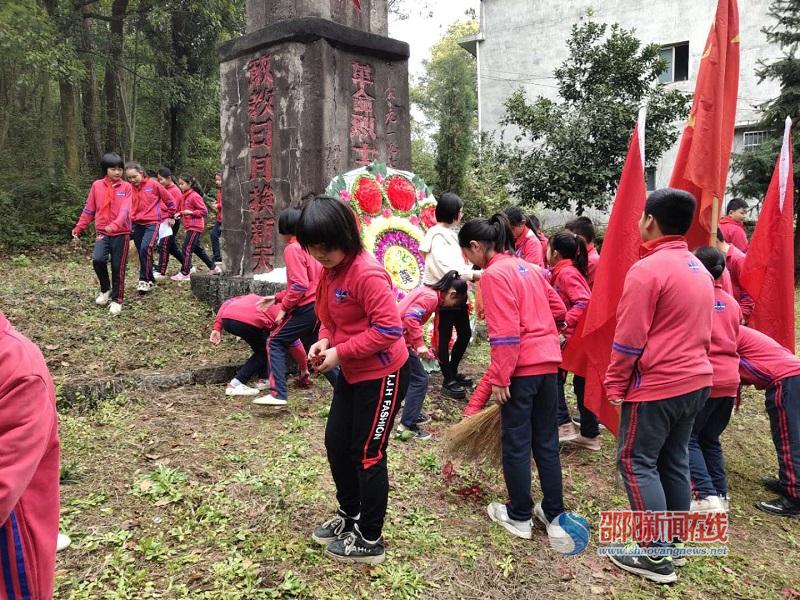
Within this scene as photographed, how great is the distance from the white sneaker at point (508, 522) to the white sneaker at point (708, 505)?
119 centimetres

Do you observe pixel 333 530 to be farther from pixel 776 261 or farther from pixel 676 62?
pixel 676 62

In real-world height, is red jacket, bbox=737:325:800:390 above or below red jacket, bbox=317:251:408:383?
below

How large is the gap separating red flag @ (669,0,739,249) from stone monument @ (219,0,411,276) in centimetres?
359

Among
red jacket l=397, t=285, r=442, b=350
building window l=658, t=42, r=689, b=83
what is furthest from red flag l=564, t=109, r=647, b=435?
building window l=658, t=42, r=689, b=83

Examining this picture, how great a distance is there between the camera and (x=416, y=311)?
4363 millimetres

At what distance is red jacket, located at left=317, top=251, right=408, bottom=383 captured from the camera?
8.50 ft

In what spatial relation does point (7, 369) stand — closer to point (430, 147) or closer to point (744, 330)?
point (744, 330)

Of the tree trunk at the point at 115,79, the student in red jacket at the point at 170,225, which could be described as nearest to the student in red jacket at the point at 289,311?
the student in red jacket at the point at 170,225

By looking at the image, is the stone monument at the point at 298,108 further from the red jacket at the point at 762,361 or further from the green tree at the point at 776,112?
the green tree at the point at 776,112

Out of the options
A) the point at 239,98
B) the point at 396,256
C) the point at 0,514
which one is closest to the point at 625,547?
the point at 0,514

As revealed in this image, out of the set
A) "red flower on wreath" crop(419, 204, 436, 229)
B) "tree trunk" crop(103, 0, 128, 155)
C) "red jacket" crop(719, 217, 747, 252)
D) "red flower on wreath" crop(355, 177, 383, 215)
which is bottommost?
"red jacket" crop(719, 217, 747, 252)

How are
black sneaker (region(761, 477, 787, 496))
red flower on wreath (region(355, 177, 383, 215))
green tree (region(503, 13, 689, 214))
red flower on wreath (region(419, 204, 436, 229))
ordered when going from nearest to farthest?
black sneaker (region(761, 477, 787, 496)) < red flower on wreath (region(355, 177, 383, 215)) < red flower on wreath (region(419, 204, 436, 229)) < green tree (region(503, 13, 689, 214))

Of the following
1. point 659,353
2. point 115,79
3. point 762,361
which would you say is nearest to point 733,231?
point 762,361

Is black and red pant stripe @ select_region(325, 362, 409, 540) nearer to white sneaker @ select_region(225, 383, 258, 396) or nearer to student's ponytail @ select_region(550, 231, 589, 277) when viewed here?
student's ponytail @ select_region(550, 231, 589, 277)
